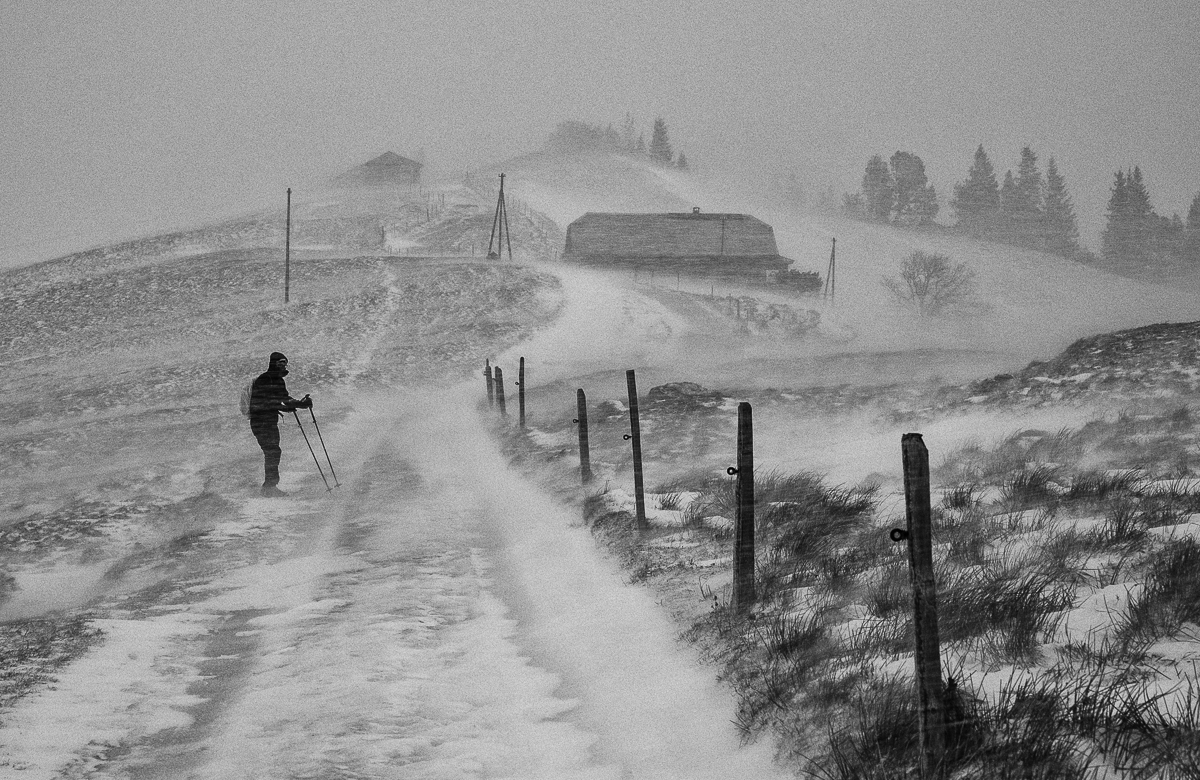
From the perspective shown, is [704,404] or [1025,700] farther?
[704,404]

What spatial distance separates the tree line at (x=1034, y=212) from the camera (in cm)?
10194

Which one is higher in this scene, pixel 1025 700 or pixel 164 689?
pixel 1025 700

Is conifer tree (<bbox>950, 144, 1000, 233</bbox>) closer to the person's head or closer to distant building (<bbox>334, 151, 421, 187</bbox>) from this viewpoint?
distant building (<bbox>334, 151, 421, 187</bbox>)

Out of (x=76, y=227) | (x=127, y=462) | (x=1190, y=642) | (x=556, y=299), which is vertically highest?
(x=76, y=227)

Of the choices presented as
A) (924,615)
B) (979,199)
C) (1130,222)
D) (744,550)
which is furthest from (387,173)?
(924,615)

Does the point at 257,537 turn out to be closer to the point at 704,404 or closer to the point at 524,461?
the point at 524,461

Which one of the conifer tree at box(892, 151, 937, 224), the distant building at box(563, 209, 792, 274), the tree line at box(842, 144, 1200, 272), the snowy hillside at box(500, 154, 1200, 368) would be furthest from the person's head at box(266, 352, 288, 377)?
the conifer tree at box(892, 151, 937, 224)

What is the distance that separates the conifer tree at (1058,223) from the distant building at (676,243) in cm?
5444

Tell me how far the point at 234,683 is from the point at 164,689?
0.49 meters

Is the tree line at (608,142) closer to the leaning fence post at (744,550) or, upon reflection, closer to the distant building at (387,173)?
the distant building at (387,173)

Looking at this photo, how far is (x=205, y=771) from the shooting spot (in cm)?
491

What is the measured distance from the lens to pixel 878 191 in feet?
409

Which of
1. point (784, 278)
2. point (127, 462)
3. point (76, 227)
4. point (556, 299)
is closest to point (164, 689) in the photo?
point (127, 462)

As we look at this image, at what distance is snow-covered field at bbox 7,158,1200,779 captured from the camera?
17.2 feet
